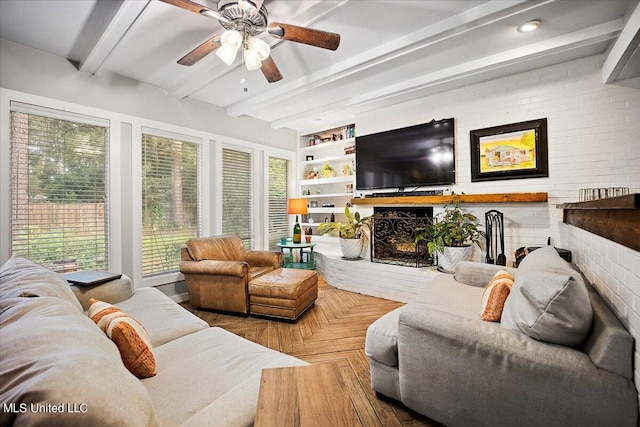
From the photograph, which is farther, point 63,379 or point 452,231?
point 452,231

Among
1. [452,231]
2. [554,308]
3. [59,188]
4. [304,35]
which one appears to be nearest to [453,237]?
[452,231]

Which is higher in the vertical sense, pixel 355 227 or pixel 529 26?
pixel 529 26

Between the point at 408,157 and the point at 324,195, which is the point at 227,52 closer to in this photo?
the point at 408,157

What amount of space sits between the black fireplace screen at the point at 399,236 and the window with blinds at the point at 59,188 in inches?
131

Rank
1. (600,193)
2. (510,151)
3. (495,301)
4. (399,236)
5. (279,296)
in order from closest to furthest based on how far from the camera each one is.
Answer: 1. (495,301)
2. (600,193)
3. (279,296)
4. (510,151)
5. (399,236)

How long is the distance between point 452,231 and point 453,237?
0.07m

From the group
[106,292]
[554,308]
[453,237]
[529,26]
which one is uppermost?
[529,26]

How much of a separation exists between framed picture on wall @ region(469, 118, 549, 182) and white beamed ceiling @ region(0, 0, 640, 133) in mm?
614

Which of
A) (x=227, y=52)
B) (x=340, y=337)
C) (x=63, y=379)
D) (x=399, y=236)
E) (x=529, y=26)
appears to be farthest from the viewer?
(x=399, y=236)

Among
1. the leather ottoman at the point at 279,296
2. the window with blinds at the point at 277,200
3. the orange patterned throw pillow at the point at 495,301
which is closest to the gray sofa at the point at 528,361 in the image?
the orange patterned throw pillow at the point at 495,301

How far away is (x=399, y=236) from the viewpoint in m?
3.82

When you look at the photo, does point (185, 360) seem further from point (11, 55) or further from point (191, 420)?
point (11, 55)

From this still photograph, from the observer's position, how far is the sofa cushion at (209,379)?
2.93 ft

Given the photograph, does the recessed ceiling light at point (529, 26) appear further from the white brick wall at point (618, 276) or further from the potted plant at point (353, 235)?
the potted plant at point (353, 235)
